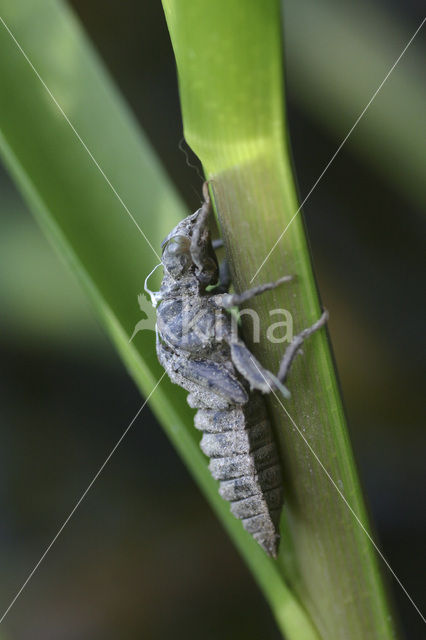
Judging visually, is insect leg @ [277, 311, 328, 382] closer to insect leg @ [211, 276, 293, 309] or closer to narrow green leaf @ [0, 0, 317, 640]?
insect leg @ [211, 276, 293, 309]

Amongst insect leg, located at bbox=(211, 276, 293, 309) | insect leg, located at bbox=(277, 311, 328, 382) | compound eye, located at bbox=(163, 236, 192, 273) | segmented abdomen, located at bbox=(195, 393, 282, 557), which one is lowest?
segmented abdomen, located at bbox=(195, 393, 282, 557)

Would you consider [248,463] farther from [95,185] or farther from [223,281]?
[95,185]

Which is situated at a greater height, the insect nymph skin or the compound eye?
the compound eye

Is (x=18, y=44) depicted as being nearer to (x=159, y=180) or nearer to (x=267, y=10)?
(x=159, y=180)

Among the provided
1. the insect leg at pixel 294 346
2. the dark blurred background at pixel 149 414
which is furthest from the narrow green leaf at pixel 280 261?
the dark blurred background at pixel 149 414

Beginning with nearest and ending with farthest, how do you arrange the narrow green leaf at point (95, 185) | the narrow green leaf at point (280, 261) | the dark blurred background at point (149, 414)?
1. the narrow green leaf at point (280, 261)
2. the narrow green leaf at point (95, 185)
3. the dark blurred background at point (149, 414)

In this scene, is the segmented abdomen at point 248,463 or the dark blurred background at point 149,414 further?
the dark blurred background at point 149,414

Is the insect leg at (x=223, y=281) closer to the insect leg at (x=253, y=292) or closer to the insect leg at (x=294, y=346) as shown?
the insect leg at (x=253, y=292)

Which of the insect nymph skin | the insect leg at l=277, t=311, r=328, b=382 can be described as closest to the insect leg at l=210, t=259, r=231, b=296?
the insect nymph skin

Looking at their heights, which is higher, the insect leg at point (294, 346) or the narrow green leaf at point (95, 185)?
the narrow green leaf at point (95, 185)

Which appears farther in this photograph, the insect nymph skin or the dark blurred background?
the dark blurred background
